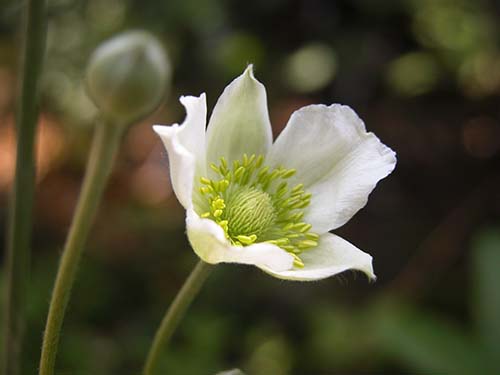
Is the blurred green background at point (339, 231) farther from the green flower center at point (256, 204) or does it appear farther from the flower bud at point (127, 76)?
the flower bud at point (127, 76)

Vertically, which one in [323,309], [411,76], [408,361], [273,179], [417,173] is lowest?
[408,361]

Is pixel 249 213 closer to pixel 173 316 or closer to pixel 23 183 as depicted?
pixel 173 316

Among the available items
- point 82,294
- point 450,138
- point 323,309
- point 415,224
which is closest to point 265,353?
point 323,309

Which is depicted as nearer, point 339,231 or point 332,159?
point 332,159

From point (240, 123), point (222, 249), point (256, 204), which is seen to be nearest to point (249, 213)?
point (256, 204)

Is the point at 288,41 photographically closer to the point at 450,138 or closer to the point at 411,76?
the point at 411,76

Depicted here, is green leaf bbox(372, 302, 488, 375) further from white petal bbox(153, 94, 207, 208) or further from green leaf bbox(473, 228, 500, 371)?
white petal bbox(153, 94, 207, 208)
